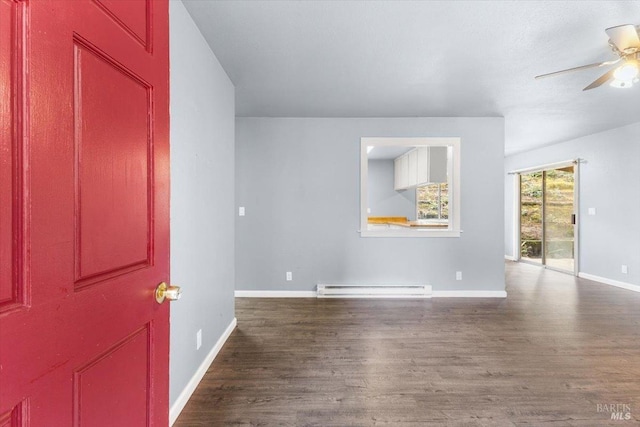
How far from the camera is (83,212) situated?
2.26 ft

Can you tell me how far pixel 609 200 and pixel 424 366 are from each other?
183 inches

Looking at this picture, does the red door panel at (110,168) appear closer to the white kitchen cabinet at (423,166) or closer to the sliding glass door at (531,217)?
the white kitchen cabinet at (423,166)

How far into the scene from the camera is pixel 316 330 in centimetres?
302

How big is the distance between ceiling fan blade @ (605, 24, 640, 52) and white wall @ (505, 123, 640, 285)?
3.56 m

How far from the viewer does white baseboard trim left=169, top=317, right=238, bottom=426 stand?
1777 millimetres

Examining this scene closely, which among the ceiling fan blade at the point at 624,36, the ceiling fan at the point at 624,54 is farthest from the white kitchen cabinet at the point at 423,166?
the ceiling fan blade at the point at 624,36

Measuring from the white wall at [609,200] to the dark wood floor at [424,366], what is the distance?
4.41 ft

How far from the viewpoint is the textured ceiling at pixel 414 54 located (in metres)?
1.92

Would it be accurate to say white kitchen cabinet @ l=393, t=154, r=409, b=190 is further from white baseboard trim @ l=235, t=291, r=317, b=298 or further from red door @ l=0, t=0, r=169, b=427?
red door @ l=0, t=0, r=169, b=427

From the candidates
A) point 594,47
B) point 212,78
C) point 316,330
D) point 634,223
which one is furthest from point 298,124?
point 634,223

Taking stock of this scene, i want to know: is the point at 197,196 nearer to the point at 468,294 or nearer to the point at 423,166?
the point at 468,294

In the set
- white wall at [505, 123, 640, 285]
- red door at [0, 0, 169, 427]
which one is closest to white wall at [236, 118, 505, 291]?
white wall at [505, 123, 640, 285]

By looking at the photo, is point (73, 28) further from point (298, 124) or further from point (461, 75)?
point (298, 124)

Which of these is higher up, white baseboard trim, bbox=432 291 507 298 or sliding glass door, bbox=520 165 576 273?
sliding glass door, bbox=520 165 576 273
